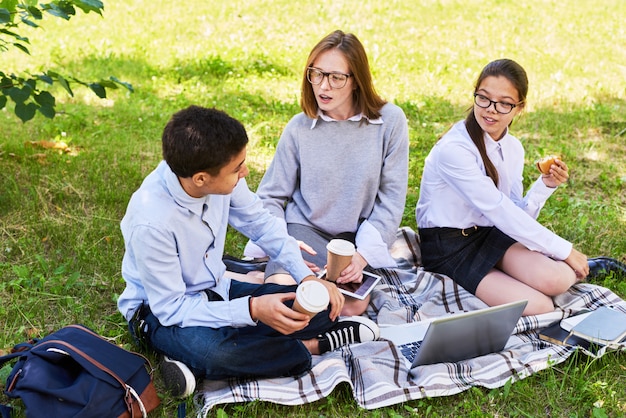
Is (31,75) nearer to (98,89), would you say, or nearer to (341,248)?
(98,89)

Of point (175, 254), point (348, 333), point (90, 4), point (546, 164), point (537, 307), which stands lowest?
point (348, 333)

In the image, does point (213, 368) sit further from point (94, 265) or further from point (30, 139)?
point (30, 139)

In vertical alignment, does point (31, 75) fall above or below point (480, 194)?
above

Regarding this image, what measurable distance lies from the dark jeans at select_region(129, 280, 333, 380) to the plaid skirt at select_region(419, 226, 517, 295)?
1107mm

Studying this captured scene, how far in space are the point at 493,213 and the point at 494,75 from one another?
69 cm

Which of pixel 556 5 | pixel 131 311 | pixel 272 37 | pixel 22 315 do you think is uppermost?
pixel 556 5

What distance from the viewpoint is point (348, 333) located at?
308 centimetres

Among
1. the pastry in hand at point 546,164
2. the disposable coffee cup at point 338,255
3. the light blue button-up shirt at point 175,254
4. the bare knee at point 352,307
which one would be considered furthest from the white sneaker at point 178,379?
the pastry in hand at point 546,164

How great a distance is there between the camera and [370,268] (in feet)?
12.2

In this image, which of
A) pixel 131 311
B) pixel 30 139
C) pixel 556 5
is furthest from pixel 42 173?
pixel 556 5

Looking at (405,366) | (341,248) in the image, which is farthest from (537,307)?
(341,248)

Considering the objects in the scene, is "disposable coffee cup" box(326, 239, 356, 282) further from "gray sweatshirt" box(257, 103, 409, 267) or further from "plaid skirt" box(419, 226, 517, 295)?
"plaid skirt" box(419, 226, 517, 295)

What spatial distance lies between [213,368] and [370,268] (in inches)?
49.3

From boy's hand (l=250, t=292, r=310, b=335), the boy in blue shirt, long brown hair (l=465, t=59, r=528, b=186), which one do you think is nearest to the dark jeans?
the boy in blue shirt
